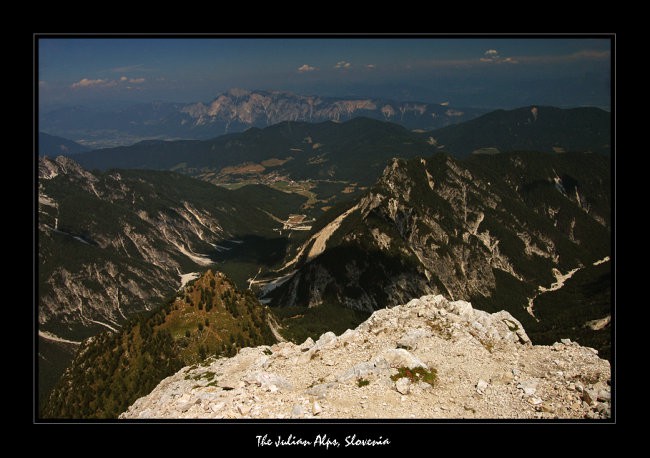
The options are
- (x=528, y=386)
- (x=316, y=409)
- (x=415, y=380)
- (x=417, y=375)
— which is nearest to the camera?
(x=316, y=409)

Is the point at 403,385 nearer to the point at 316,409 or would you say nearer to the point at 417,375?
the point at 417,375

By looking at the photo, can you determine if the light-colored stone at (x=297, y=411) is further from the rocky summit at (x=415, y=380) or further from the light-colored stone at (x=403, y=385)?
the light-colored stone at (x=403, y=385)

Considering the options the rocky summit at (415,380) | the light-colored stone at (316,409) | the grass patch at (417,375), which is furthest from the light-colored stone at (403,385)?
the light-colored stone at (316,409)

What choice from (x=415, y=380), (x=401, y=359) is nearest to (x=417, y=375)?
(x=415, y=380)

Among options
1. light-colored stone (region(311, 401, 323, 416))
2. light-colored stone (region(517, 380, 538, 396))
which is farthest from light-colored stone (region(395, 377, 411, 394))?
light-colored stone (region(517, 380, 538, 396))
